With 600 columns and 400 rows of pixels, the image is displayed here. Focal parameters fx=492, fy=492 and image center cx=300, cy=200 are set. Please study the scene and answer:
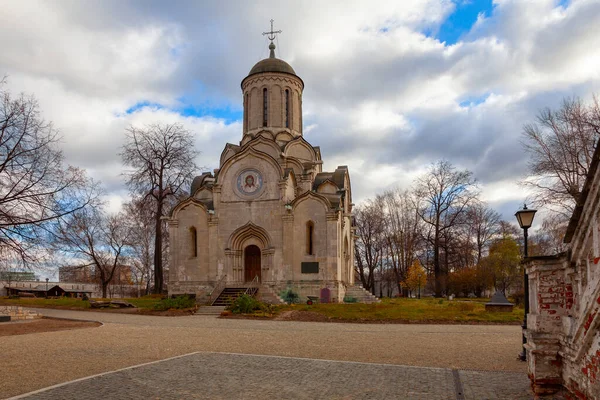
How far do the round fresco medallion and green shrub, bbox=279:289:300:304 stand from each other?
642cm

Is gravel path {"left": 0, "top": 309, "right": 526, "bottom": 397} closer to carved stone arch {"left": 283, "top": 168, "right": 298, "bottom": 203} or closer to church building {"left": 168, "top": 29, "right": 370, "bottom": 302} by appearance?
church building {"left": 168, "top": 29, "right": 370, "bottom": 302}

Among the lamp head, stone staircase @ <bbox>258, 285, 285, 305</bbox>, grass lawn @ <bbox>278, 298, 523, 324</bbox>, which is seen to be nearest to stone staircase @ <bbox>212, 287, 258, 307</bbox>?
stone staircase @ <bbox>258, 285, 285, 305</bbox>

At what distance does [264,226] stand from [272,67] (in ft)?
39.6

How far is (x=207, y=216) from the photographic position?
31.4 m

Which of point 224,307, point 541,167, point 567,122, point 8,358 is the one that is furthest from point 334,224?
point 8,358

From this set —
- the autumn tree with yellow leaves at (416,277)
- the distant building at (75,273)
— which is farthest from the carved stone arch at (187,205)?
the autumn tree with yellow leaves at (416,277)

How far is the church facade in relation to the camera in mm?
29375

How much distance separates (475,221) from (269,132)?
28317 mm

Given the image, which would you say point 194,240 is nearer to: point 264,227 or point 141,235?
point 264,227

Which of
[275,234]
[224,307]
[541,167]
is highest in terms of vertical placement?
[541,167]

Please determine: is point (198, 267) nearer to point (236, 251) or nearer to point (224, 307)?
point (236, 251)

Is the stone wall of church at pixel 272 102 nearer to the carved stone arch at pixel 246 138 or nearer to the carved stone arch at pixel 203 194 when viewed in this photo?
the carved stone arch at pixel 246 138

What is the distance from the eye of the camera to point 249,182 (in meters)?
31.0

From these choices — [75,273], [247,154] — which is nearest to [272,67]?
[247,154]
